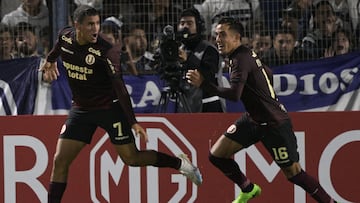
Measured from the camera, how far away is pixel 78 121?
10.7 metres

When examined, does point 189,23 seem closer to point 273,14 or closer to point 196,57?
point 196,57

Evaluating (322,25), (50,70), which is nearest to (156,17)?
(322,25)

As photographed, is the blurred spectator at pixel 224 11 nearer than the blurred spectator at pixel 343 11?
No

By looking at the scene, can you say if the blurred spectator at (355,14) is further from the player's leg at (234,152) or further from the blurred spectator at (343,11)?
the player's leg at (234,152)

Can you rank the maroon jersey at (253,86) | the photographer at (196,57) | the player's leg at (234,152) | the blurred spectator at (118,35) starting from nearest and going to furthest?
the maroon jersey at (253,86), the player's leg at (234,152), the photographer at (196,57), the blurred spectator at (118,35)

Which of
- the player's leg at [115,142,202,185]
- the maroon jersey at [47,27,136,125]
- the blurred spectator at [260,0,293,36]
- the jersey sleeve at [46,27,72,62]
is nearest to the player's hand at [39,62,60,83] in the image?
the jersey sleeve at [46,27,72,62]

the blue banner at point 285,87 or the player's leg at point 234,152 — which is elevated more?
the blue banner at point 285,87

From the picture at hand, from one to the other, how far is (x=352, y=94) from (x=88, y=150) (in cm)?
324

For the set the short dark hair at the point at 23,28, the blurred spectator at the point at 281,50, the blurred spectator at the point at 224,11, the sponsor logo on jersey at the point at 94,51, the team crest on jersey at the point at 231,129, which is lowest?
the team crest on jersey at the point at 231,129

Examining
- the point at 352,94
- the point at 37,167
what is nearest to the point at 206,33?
the point at 352,94

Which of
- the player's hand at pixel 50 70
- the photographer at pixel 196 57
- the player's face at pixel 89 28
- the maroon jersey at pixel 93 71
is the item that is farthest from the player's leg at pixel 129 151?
the photographer at pixel 196 57

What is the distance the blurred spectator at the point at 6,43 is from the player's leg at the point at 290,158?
12.4 ft

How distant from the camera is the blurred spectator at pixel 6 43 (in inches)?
512

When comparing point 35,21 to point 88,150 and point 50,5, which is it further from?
point 88,150
